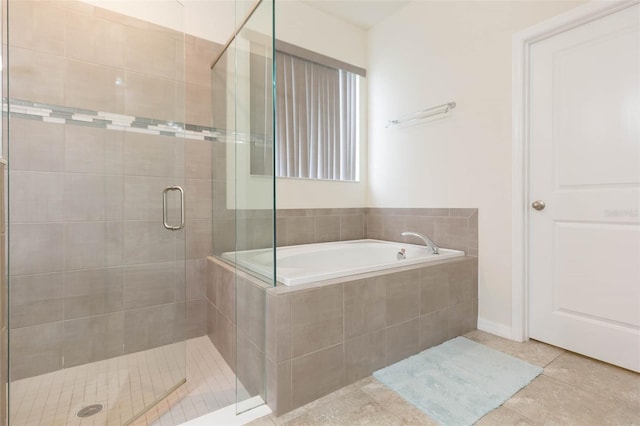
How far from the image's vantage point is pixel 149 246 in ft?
6.17

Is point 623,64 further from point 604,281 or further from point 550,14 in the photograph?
point 604,281

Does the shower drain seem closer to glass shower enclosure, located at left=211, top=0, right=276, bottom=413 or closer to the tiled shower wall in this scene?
the tiled shower wall

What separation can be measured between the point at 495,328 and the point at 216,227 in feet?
6.79

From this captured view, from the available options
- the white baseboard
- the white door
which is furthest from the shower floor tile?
the white door

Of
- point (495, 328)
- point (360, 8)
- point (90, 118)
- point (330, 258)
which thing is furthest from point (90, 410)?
point (360, 8)

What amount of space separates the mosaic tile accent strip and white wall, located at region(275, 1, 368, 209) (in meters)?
0.93

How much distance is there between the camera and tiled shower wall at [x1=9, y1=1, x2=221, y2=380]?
162 cm

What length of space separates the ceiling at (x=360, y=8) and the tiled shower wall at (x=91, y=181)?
1.38m

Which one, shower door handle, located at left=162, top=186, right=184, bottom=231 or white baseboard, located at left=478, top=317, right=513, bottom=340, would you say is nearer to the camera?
shower door handle, located at left=162, top=186, right=184, bottom=231

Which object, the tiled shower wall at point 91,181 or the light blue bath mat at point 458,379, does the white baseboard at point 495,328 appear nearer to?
the light blue bath mat at point 458,379

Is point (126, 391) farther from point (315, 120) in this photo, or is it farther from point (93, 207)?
point (315, 120)

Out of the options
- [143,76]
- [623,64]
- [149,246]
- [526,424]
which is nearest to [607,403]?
[526,424]

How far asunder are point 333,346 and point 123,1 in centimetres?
240

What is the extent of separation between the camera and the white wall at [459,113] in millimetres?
2045
